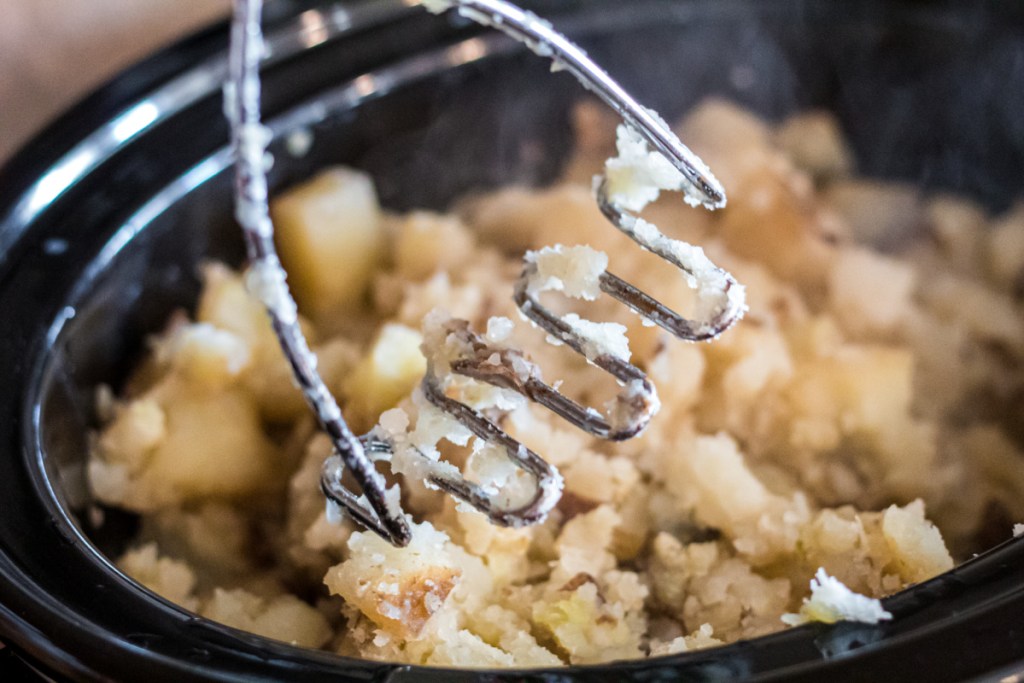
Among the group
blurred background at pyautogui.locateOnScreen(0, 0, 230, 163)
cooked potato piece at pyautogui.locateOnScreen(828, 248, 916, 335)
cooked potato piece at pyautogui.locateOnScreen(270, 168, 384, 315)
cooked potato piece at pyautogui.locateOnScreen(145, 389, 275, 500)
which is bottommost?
cooked potato piece at pyautogui.locateOnScreen(145, 389, 275, 500)

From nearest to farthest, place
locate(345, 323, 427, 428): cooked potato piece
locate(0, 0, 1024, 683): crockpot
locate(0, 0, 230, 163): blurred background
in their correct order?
locate(0, 0, 1024, 683): crockpot → locate(345, 323, 427, 428): cooked potato piece → locate(0, 0, 230, 163): blurred background

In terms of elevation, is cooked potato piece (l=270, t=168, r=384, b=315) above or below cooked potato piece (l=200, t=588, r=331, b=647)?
above

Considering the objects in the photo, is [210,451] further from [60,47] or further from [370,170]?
[60,47]

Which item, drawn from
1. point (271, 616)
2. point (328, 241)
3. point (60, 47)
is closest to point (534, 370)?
point (271, 616)

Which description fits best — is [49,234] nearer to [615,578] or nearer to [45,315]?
[45,315]

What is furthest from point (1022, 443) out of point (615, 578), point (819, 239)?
point (615, 578)

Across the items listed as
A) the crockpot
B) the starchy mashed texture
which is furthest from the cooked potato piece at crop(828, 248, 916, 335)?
the crockpot

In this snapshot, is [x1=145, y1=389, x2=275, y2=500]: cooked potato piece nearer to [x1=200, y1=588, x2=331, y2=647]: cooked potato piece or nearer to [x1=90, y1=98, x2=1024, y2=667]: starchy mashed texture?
[x1=90, y1=98, x2=1024, y2=667]: starchy mashed texture

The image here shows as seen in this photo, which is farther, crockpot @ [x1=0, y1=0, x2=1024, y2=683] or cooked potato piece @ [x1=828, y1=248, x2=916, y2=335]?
cooked potato piece @ [x1=828, y1=248, x2=916, y2=335]

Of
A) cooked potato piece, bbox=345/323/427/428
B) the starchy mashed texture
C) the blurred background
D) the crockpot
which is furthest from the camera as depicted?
the blurred background
